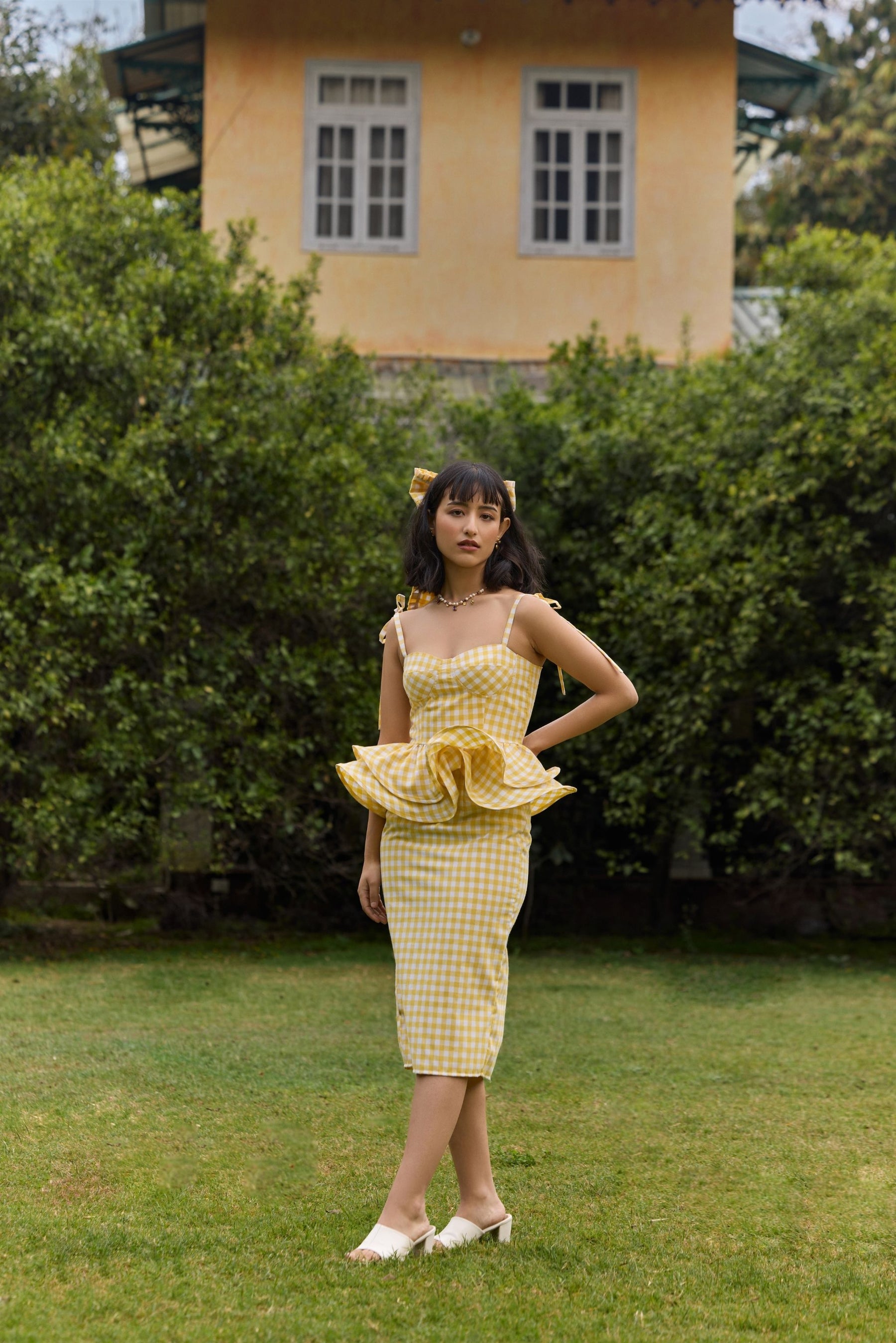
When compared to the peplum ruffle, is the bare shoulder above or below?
above

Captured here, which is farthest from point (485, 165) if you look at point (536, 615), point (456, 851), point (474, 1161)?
point (474, 1161)

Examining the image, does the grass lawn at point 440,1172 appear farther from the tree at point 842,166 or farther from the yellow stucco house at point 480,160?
the tree at point 842,166

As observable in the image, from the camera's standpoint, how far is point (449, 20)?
12.8 metres

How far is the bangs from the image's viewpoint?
11.3 ft

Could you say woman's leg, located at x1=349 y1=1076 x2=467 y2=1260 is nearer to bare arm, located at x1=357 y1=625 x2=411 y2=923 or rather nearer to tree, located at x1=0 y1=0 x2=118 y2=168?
bare arm, located at x1=357 y1=625 x2=411 y2=923

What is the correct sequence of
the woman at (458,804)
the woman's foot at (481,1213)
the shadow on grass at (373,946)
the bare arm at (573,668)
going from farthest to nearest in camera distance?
the shadow on grass at (373,946), the bare arm at (573,668), the woman's foot at (481,1213), the woman at (458,804)

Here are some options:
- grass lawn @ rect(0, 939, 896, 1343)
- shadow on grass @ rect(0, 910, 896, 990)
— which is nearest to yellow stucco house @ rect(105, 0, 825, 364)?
shadow on grass @ rect(0, 910, 896, 990)

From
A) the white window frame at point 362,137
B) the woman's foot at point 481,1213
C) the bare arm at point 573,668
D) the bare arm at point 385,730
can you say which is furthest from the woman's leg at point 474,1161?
the white window frame at point 362,137

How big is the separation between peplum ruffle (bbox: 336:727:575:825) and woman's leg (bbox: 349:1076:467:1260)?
61cm

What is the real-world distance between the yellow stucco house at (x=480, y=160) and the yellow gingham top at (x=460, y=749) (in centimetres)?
978

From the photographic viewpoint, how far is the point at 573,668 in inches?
135

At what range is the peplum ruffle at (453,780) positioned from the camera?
10.6 ft

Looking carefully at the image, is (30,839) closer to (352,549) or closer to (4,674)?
(4,674)

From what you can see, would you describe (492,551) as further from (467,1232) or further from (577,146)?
(577,146)
